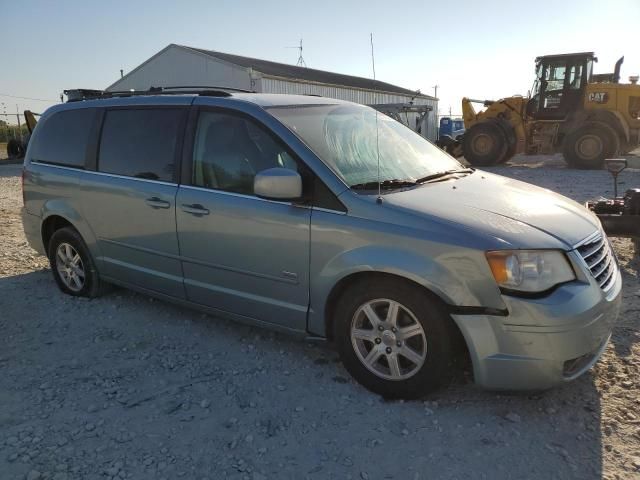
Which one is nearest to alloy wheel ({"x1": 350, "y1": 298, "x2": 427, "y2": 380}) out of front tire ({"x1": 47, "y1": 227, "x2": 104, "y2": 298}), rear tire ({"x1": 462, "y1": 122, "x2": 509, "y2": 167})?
front tire ({"x1": 47, "y1": 227, "x2": 104, "y2": 298})

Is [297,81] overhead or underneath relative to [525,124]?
overhead

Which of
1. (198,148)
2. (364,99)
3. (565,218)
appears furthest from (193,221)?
(364,99)

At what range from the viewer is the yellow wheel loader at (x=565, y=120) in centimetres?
1486

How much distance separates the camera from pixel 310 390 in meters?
3.18

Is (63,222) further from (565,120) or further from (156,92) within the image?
(565,120)

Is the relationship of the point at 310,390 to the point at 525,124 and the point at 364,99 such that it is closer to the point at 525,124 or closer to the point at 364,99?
the point at 525,124

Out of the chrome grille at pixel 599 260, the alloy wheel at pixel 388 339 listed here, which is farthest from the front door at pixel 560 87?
the alloy wheel at pixel 388 339

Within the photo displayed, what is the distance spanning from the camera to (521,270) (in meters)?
2.60

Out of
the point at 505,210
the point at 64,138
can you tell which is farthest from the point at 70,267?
the point at 505,210

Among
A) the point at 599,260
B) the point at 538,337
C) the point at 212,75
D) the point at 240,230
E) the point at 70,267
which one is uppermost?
the point at 212,75

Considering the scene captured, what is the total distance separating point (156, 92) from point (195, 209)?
4.69 ft

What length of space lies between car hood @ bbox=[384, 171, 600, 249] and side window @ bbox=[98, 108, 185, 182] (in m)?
1.79

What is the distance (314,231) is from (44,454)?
6.00ft

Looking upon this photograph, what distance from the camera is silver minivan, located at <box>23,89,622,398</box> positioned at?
265cm
